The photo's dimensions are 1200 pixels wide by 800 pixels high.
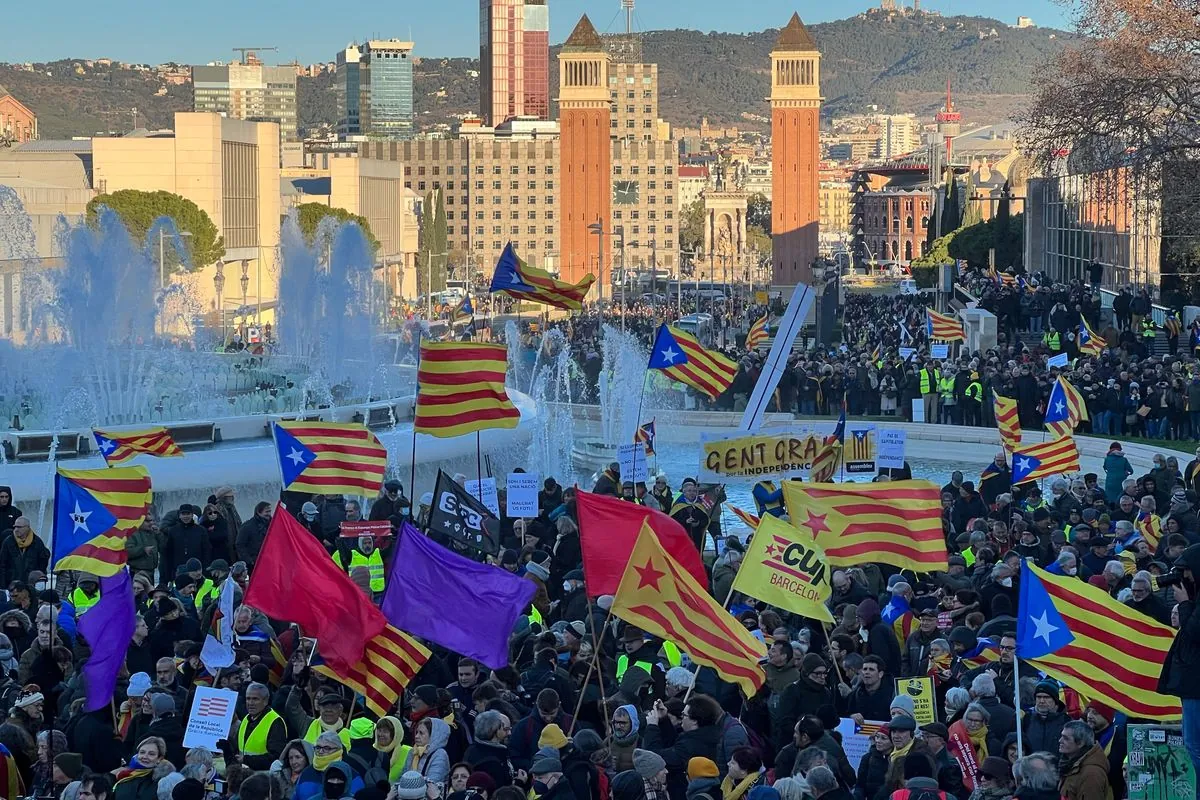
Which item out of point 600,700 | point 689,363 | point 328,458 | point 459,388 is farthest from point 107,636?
point 689,363

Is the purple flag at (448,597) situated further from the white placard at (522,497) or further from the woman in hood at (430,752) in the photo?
the white placard at (522,497)

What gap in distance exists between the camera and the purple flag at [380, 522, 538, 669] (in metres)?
8.94

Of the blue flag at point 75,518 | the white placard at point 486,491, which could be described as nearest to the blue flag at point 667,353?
the white placard at point 486,491

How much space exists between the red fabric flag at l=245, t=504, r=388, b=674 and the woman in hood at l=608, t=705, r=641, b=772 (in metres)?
1.48

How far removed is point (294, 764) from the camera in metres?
7.66

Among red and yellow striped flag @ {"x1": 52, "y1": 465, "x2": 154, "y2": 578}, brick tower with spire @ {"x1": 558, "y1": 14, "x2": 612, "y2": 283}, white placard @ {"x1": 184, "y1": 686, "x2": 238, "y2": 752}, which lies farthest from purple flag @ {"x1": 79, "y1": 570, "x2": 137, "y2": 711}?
brick tower with spire @ {"x1": 558, "y1": 14, "x2": 612, "y2": 283}

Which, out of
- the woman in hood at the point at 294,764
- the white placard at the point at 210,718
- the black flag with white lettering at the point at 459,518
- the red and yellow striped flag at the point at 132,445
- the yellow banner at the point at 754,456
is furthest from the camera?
the red and yellow striped flag at the point at 132,445

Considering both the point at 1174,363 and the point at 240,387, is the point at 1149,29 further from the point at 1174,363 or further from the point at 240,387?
the point at 240,387

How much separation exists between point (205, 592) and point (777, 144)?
107983 mm

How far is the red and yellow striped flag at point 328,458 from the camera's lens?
1389 centimetres

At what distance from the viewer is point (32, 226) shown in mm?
62625

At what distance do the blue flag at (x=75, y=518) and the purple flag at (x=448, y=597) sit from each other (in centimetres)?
254

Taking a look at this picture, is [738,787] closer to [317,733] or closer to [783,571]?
[317,733]

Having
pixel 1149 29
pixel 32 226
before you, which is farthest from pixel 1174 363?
pixel 32 226
